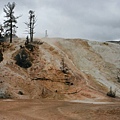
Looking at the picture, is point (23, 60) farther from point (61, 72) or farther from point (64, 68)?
point (64, 68)

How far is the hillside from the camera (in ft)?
140

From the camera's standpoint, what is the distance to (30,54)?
52.3 metres

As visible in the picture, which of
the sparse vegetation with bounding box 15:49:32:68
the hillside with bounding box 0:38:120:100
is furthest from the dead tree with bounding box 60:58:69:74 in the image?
the sparse vegetation with bounding box 15:49:32:68

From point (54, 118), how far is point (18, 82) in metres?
20.1

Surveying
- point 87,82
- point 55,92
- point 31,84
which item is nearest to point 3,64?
point 31,84

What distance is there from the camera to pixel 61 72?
163ft

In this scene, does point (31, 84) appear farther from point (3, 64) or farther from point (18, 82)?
point (3, 64)

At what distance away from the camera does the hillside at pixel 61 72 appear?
42.8m

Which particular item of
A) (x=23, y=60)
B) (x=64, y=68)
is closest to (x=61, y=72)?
(x=64, y=68)

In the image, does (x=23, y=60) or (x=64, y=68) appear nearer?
(x=23, y=60)

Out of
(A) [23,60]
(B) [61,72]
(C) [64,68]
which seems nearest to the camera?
(A) [23,60]

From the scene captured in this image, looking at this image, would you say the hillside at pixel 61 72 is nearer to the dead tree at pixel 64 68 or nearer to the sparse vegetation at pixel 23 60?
the dead tree at pixel 64 68

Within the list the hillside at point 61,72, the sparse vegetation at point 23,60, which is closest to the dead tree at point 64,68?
the hillside at point 61,72

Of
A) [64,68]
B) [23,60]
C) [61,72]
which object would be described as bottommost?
[61,72]
